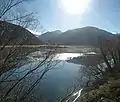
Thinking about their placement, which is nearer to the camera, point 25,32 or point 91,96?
point 25,32

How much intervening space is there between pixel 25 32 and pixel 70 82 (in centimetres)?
2744

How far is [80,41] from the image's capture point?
636 feet

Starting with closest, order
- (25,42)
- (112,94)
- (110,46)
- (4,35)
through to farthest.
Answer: (4,35) < (25,42) < (112,94) < (110,46)

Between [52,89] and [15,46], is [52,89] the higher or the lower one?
the lower one

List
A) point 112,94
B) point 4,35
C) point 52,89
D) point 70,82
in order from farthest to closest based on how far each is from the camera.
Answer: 1. point 70,82
2. point 52,89
3. point 112,94
4. point 4,35

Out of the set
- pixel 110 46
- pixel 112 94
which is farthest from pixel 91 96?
pixel 110 46

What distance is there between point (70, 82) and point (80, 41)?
16089 centimetres

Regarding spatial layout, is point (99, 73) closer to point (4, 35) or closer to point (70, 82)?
point (70, 82)

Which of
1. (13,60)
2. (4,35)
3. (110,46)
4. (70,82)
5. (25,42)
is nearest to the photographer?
(4,35)

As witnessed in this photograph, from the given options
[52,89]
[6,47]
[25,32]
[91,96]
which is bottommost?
[52,89]

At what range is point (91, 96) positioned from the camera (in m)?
17.2

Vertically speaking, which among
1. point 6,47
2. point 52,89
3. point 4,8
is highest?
point 4,8

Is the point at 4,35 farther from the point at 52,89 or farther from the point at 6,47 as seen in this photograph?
the point at 52,89

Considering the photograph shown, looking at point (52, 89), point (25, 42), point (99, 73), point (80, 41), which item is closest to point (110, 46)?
point (99, 73)
